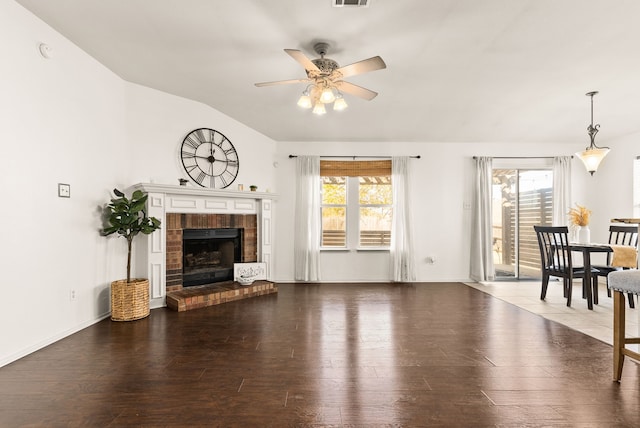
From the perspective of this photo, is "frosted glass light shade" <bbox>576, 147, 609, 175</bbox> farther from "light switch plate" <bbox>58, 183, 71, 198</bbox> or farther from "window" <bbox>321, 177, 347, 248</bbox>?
"light switch plate" <bbox>58, 183, 71, 198</bbox>

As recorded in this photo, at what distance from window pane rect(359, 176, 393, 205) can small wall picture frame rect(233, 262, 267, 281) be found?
2.24 m

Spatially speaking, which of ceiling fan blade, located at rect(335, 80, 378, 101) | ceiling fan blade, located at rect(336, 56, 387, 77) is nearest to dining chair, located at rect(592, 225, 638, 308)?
ceiling fan blade, located at rect(335, 80, 378, 101)

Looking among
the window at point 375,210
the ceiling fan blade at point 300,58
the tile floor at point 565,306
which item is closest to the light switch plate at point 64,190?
the ceiling fan blade at point 300,58

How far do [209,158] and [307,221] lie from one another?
197 cm

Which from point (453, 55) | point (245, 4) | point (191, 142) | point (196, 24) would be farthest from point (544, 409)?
point (191, 142)

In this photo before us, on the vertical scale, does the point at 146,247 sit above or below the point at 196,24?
below

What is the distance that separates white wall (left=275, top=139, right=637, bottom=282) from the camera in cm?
595

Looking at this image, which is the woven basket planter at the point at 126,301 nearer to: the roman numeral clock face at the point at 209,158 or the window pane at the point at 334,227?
the roman numeral clock face at the point at 209,158

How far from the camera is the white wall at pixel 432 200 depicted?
19.5ft

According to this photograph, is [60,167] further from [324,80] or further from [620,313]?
[620,313]

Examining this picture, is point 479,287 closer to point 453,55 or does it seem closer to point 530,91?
point 530,91

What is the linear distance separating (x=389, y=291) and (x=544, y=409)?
3.25 metres

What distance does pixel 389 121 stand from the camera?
5062mm

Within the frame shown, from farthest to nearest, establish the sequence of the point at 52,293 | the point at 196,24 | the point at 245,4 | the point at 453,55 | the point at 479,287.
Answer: the point at 479,287, the point at 453,55, the point at 52,293, the point at 196,24, the point at 245,4
